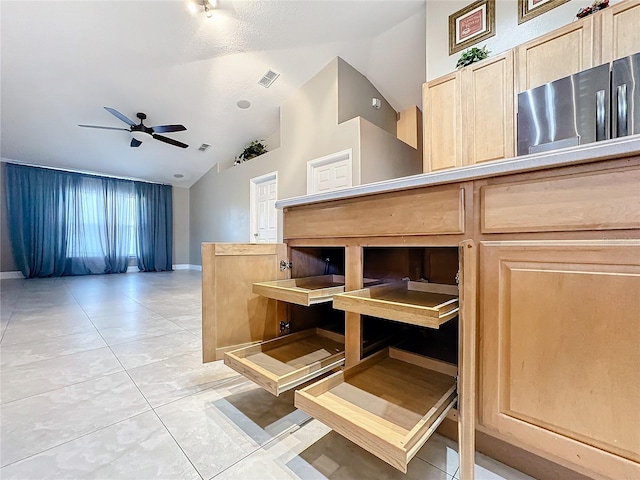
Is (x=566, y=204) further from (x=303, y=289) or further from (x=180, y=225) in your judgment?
(x=180, y=225)

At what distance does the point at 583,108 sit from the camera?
178 cm

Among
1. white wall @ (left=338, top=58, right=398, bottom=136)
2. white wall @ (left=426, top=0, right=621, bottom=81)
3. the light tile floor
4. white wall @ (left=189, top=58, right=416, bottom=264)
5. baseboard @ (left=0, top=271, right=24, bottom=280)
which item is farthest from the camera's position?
baseboard @ (left=0, top=271, right=24, bottom=280)

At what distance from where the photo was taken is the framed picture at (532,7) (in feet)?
6.96

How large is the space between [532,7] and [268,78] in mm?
3205

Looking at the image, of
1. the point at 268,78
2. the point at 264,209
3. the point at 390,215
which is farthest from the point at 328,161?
the point at 390,215

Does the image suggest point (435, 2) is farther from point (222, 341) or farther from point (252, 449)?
point (252, 449)

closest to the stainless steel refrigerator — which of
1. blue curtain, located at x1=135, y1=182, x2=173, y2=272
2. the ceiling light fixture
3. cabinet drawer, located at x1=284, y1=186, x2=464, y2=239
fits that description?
cabinet drawer, located at x1=284, y1=186, x2=464, y2=239

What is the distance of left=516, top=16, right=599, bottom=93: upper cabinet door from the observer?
6.12 ft

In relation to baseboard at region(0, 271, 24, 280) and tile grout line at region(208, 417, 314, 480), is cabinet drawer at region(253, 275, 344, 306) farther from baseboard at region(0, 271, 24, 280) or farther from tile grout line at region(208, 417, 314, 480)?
baseboard at region(0, 271, 24, 280)

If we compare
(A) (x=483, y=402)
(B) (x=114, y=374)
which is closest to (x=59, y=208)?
(B) (x=114, y=374)

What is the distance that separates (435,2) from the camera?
2.78 metres

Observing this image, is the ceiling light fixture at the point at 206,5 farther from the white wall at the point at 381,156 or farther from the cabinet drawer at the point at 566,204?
the cabinet drawer at the point at 566,204

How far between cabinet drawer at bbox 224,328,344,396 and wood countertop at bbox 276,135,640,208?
2.55 ft

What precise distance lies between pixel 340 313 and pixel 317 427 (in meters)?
0.79
